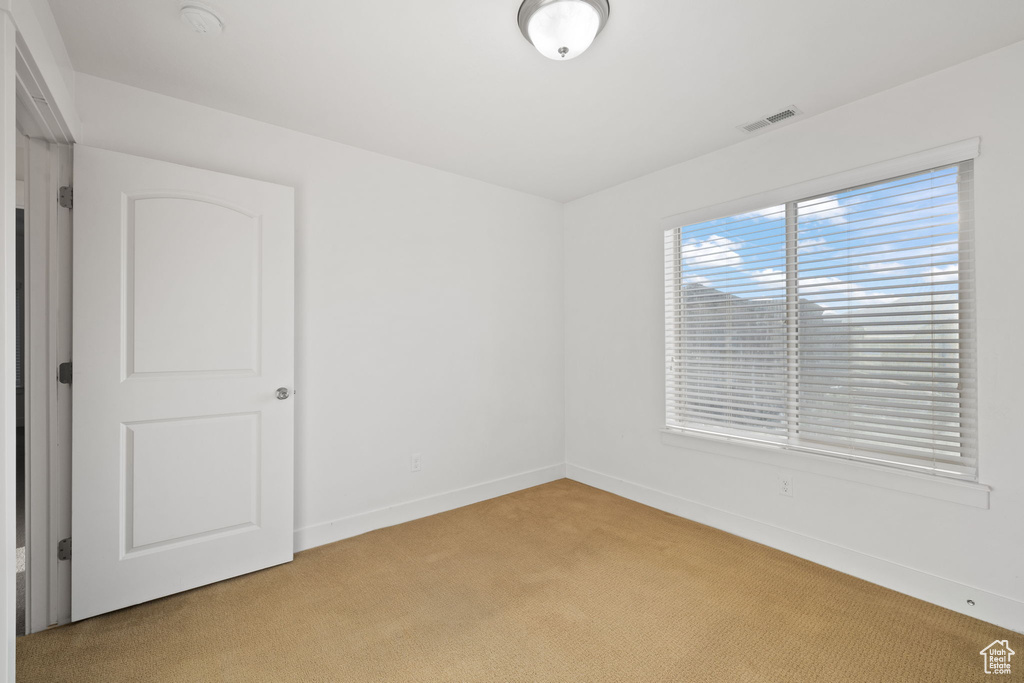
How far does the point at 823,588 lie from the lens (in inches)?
90.8

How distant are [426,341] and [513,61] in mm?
1867

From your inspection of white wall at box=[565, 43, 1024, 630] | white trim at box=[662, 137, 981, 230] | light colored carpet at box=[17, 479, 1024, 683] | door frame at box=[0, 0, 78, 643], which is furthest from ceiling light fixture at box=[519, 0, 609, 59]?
light colored carpet at box=[17, 479, 1024, 683]

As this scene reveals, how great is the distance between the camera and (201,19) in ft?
5.87

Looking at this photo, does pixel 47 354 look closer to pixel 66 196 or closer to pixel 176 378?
pixel 176 378

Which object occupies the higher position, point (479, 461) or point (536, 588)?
point (479, 461)

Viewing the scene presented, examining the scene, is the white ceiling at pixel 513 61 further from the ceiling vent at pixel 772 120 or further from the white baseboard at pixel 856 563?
the white baseboard at pixel 856 563

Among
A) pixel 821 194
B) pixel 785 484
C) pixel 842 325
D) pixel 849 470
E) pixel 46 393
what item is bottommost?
pixel 785 484

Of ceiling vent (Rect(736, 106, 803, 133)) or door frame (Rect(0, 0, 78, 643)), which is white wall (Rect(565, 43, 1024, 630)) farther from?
door frame (Rect(0, 0, 78, 643))

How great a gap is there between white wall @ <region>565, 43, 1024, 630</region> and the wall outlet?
0.03m

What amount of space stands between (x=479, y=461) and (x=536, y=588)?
4.53 ft

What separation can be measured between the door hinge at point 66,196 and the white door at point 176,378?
0.06m

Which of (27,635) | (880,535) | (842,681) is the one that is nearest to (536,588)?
(842,681)

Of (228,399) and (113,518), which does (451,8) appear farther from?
(113,518)

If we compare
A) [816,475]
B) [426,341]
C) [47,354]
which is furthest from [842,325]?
[47,354]
